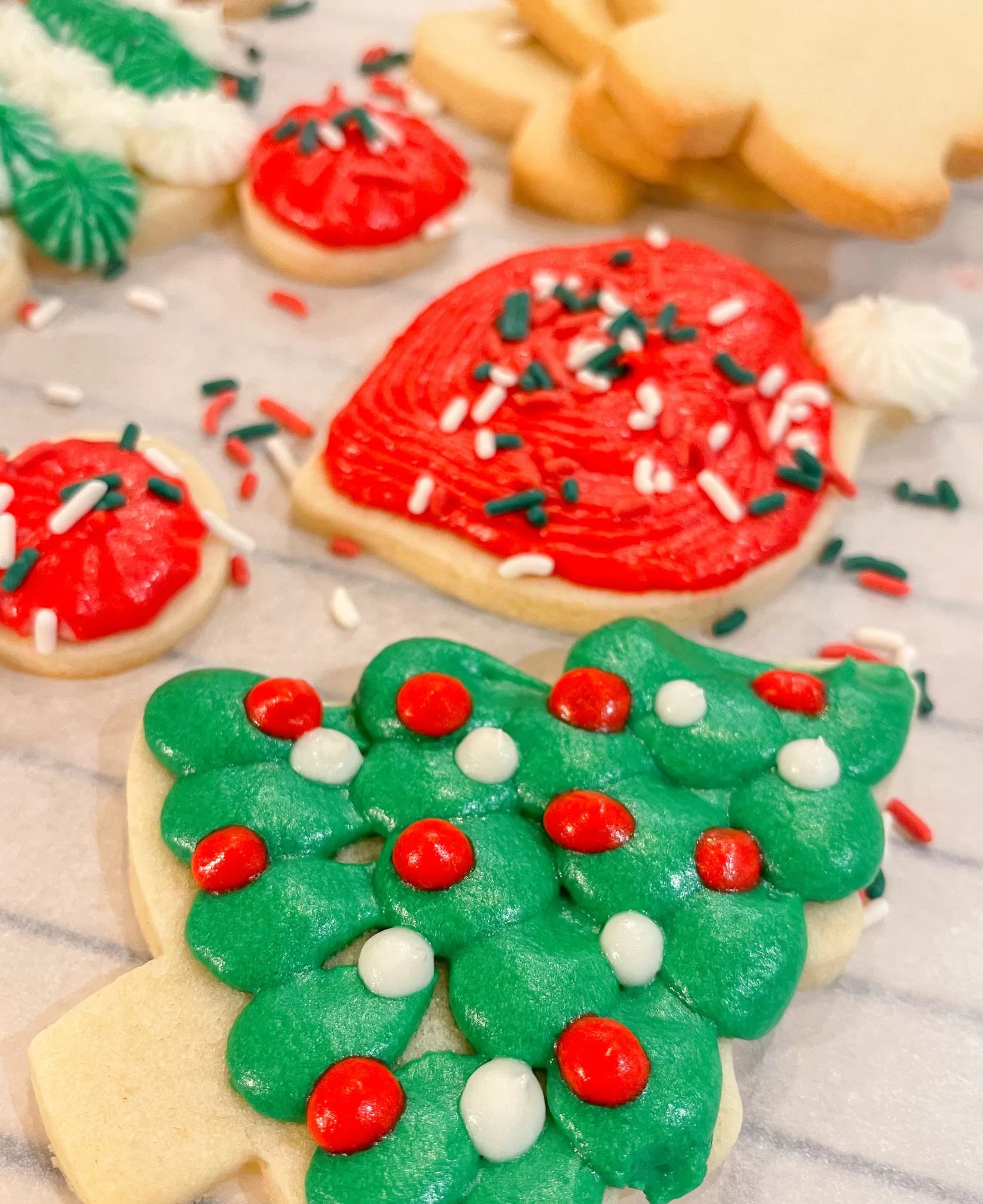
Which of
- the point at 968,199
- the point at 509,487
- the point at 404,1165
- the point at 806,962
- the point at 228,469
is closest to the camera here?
the point at 404,1165

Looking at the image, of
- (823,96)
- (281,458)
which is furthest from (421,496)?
(823,96)

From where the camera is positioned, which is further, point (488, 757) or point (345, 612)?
point (345, 612)

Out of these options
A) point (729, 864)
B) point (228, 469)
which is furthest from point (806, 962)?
point (228, 469)

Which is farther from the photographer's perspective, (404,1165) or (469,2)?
(469,2)

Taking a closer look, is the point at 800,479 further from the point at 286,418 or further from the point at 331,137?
the point at 331,137

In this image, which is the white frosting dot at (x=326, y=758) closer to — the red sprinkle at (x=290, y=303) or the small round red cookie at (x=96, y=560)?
the small round red cookie at (x=96, y=560)

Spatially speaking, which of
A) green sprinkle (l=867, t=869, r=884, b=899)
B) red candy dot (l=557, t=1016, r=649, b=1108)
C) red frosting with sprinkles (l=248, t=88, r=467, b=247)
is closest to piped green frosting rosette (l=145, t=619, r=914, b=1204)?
red candy dot (l=557, t=1016, r=649, b=1108)

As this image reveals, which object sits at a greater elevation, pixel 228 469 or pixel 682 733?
pixel 682 733

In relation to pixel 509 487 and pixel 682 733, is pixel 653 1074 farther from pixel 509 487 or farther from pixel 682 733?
pixel 509 487
